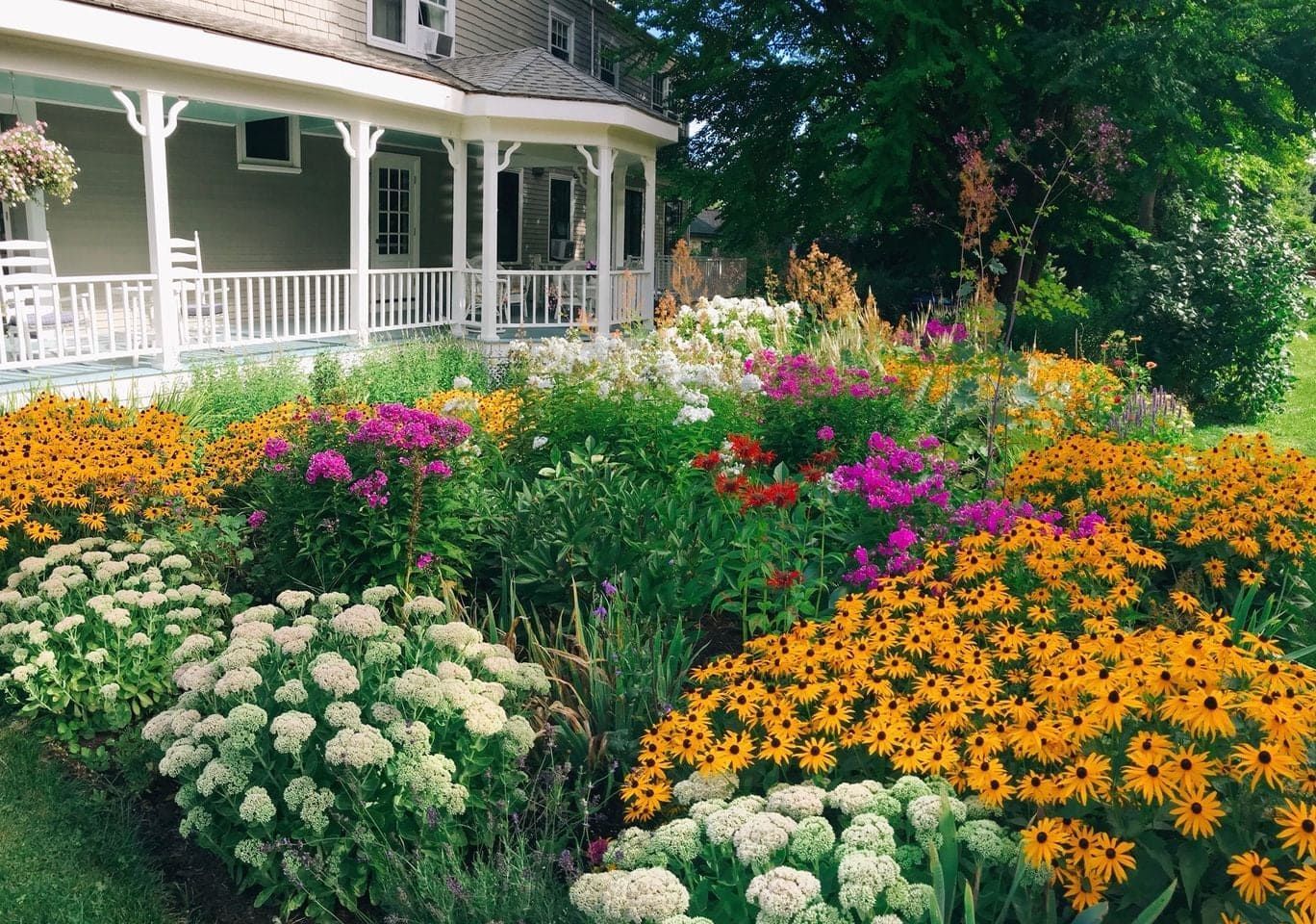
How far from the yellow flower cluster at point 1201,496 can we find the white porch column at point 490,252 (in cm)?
847

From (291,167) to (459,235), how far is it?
2.29 meters

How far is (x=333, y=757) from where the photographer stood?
294 centimetres

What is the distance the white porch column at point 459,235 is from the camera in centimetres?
1263

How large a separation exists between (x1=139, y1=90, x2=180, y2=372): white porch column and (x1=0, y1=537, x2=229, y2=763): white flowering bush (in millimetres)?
4812

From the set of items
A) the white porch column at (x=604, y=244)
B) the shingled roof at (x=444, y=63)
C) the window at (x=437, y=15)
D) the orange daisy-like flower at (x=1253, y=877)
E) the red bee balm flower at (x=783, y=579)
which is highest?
the window at (x=437, y=15)

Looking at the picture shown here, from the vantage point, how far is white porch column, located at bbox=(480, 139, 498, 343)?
12.1 m

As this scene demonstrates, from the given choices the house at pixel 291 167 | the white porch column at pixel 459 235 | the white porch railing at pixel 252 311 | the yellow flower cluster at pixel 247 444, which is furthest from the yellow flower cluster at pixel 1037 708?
the white porch column at pixel 459 235

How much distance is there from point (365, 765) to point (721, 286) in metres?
17.0

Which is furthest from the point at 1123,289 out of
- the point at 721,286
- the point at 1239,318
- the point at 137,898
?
the point at 137,898

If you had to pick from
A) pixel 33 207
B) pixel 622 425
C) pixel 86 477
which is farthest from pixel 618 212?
pixel 86 477

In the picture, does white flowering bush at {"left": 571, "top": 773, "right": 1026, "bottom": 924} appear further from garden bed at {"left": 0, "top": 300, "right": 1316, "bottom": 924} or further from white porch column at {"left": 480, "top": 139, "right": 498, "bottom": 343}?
white porch column at {"left": 480, "top": 139, "right": 498, "bottom": 343}

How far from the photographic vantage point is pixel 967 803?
98.3 inches

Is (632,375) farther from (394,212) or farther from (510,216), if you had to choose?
(510,216)

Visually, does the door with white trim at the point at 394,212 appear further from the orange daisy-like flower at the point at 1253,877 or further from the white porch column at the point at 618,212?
Answer: the orange daisy-like flower at the point at 1253,877
